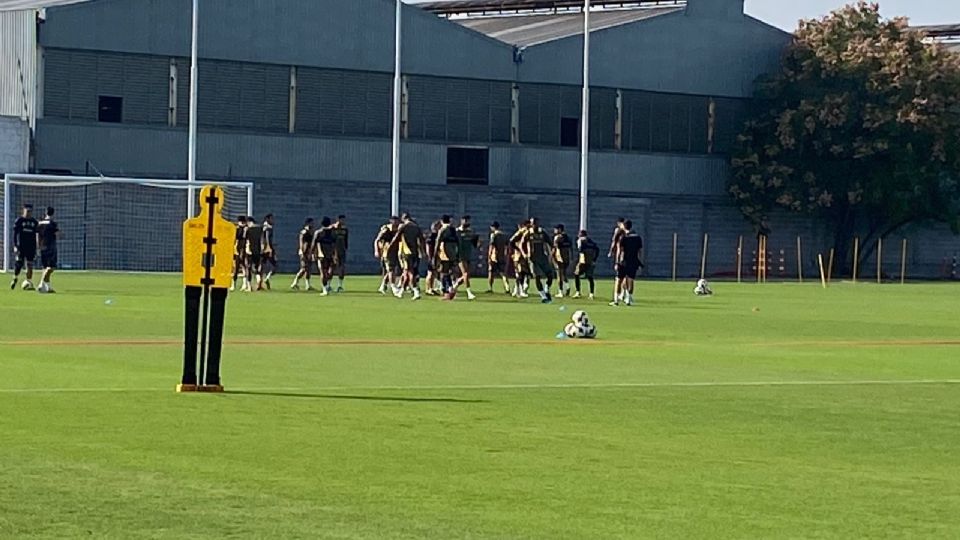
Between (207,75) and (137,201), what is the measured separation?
6.12 metres

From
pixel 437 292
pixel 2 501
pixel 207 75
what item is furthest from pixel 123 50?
pixel 2 501

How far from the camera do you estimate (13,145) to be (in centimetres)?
6906

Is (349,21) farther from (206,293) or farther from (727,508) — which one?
(727,508)

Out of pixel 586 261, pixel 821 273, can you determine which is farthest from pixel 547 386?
pixel 821 273

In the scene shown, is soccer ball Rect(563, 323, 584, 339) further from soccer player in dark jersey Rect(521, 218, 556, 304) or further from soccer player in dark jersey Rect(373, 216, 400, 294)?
soccer player in dark jersey Rect(373, 216, 400, 294)

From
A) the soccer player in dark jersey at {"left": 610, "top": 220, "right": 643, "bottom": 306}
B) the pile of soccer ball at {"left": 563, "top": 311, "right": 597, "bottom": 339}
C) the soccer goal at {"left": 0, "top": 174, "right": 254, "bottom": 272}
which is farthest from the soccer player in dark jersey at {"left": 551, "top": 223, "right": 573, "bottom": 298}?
the pile of soccer ball at {"left": 563, "top": 311, "right": 597, "bottom": 339}

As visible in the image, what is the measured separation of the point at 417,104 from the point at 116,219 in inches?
543

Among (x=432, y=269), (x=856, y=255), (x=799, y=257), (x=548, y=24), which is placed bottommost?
(x=799, y=257)

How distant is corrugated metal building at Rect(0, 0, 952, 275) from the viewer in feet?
234

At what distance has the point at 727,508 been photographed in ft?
39.0

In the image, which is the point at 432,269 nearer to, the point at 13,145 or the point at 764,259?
the point at 13,145

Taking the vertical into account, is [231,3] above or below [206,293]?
above

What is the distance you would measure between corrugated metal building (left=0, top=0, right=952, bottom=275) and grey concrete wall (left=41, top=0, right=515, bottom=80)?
5 centimetres

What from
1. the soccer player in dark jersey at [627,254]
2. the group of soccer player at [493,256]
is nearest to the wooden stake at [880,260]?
the group of soccer player at [493,256]
